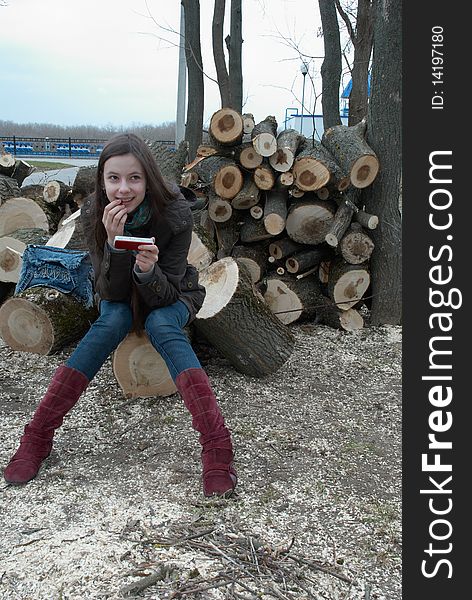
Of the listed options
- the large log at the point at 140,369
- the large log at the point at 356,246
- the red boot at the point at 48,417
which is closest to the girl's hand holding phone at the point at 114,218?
the red boot at the point at 48,417

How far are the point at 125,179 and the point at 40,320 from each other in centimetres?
159

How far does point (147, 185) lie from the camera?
8.38 ft

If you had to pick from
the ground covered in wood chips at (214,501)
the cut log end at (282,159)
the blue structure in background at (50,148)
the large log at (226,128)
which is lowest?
the ground covered in wood chips at (214,501)

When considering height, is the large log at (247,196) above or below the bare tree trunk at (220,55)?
below

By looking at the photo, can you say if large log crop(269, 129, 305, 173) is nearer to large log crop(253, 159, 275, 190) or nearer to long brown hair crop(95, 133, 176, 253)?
large log crop(253, 159, 275, 190)

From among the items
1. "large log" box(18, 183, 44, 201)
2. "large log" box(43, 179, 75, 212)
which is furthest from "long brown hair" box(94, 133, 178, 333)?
"large log" box(18, 183, 44, 201)

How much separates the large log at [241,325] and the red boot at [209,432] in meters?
0.98

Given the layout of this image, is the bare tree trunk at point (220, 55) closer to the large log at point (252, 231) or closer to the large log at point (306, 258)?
the large log at point (252, 231)

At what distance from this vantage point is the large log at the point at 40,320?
370 centimetres

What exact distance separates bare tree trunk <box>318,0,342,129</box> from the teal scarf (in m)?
5.07

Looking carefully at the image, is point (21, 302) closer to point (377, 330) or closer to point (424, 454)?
point (377, 330)

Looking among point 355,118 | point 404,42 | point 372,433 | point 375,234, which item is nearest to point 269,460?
point 372,433

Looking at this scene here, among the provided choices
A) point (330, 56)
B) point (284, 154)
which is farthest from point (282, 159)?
point (330, 56)

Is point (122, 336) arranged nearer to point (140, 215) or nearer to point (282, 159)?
point (140, 215)
